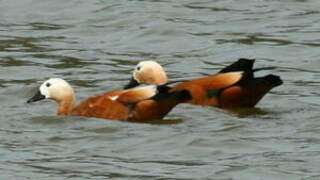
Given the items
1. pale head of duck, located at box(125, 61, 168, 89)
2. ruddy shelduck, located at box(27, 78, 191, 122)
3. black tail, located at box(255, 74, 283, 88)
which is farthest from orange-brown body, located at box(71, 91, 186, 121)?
pale head of duck, located at box(125, 61, 168, 89)

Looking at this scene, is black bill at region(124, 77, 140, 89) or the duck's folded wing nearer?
the duck's folded wing

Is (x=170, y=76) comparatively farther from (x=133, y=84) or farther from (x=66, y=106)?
(x=66, y=106)

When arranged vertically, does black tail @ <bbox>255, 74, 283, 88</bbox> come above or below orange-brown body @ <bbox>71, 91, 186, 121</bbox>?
above

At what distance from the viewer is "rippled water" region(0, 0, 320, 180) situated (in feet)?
38.3

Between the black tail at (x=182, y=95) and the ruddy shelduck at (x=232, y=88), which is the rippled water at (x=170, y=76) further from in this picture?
the black tail at (x=182, y=95)

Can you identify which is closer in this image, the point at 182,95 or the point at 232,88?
the point at 182,95

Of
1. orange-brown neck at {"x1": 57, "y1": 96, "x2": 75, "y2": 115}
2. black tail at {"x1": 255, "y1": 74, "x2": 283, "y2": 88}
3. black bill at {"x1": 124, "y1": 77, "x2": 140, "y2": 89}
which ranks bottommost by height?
orange-brown neck at {"x1": 57, "y1": 96, "x2": 75, "y2": 115}

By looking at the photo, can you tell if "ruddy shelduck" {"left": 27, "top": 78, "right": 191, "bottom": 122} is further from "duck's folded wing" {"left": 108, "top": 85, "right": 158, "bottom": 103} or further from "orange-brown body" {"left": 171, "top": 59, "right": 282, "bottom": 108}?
"orange-brown body" {"left": 171, "top": 59, "right": 282, "bottom": 108}

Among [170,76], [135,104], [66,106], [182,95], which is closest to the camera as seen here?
[182,95]

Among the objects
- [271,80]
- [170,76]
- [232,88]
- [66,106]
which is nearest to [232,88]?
[232,88]

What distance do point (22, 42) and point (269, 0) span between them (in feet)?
13.1

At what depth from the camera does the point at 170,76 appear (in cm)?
1647

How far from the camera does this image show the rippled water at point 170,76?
38.3ft

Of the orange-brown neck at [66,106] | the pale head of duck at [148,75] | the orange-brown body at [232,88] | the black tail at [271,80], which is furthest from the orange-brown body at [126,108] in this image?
the pale head of duck at [148,75]
